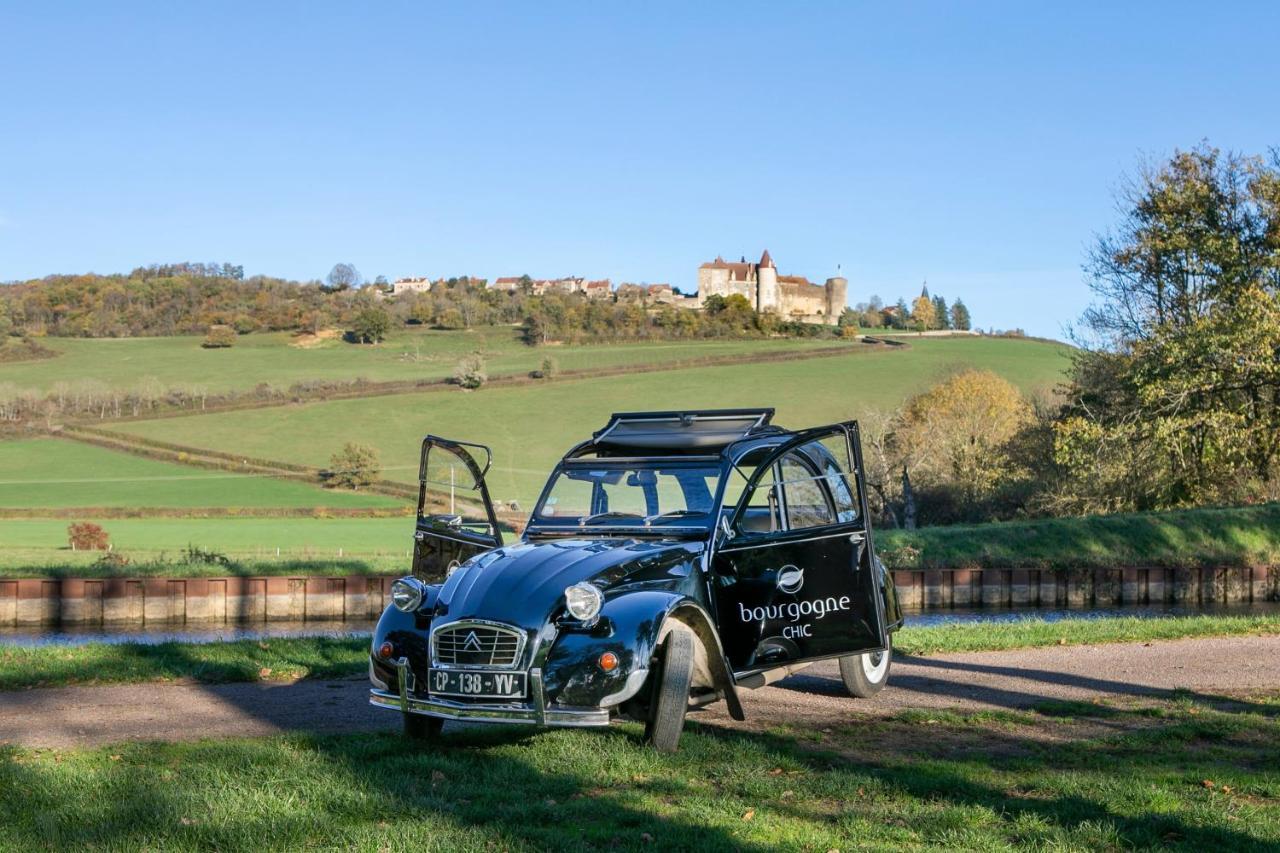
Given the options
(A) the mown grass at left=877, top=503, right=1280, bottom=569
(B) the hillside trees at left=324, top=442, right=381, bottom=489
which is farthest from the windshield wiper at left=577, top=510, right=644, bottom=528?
(B) the hillside trees at left=324, top=442, right=381, bottom=489

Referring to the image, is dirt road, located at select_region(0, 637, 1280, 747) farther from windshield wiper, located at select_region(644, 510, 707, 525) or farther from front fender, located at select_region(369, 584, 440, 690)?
windshield wiper, located at select_region(644, 510, 707, 525)

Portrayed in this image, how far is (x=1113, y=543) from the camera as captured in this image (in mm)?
33062

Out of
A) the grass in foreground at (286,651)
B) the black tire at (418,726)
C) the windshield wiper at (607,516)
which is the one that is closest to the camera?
the black tire at (418,726)

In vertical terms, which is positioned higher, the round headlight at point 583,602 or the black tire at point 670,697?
the round headlight at point 583,602

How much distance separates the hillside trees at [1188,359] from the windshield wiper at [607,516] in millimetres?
24955

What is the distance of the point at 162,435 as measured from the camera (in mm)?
75125

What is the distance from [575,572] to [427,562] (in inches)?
100

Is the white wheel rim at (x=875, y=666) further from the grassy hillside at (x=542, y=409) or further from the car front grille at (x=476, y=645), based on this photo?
the grassy hillside at (x=542, y=409)

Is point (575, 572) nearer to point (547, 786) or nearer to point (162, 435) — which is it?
point (547, 786)

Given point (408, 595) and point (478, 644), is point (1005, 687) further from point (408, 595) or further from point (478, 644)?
point (408, 595)

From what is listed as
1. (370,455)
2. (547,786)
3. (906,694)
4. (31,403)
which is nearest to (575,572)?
(547,786)

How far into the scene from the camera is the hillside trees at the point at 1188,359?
3300 cm

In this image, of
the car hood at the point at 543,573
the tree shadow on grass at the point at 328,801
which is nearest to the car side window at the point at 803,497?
the car hood at the point at 543,573

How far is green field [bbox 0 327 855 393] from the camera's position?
3531 inches
